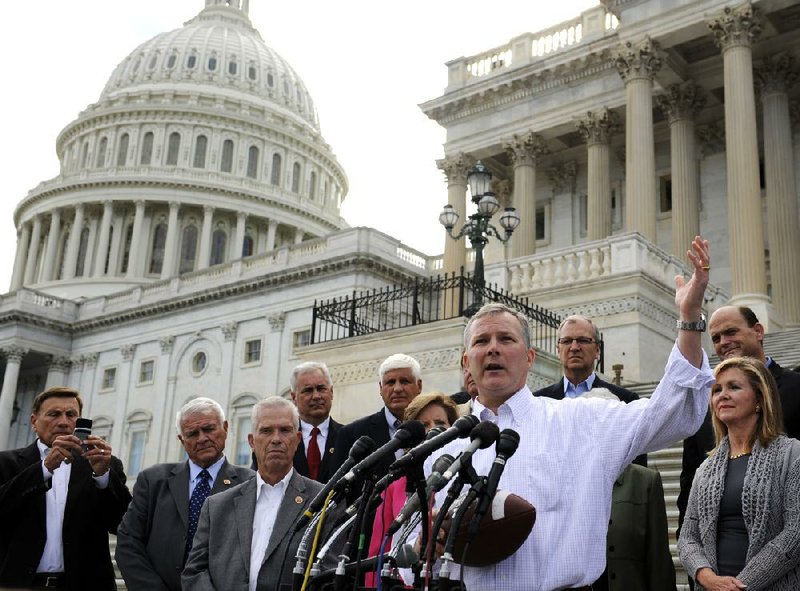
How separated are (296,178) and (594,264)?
66.7 m

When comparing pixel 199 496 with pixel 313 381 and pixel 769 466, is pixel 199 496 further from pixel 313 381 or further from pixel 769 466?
pixel 769 466

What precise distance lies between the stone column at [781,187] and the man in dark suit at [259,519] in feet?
80.3

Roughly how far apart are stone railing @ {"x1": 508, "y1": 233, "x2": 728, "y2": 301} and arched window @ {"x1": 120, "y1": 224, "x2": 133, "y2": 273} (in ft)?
192

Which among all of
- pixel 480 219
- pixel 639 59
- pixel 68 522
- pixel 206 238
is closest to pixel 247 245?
pixel 206 238

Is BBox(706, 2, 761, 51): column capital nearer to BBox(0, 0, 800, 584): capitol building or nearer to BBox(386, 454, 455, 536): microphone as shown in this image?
BBox(0, 0, 800, 584): capitol building

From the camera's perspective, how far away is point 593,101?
35125 millimetres

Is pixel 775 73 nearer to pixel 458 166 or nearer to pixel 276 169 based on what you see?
pixel 458 166

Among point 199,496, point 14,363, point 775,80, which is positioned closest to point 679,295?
point 199,496

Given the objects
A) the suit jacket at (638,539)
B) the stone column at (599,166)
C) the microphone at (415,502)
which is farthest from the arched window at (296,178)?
the microphone at (415,502)

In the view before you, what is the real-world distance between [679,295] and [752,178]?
23.9 m

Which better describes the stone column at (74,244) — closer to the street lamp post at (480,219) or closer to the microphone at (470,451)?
the street lamp post at (480,219)

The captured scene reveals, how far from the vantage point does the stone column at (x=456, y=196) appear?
3694 cm

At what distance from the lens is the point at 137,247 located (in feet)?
256

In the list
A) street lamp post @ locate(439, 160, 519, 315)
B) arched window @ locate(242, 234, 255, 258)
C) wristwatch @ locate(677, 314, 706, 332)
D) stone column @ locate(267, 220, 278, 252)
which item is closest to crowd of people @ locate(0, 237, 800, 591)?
wristwatch @ locate(677, 314, 706, 332)
